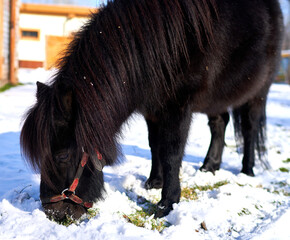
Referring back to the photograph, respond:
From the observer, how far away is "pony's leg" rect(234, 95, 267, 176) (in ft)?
12.5

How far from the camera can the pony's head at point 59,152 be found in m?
1.91

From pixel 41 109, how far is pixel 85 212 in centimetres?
81

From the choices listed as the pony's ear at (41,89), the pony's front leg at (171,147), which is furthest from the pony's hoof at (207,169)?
the pony's ear at (41,89)

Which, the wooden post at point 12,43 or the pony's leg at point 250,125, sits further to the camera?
the wooden post at point 12,43

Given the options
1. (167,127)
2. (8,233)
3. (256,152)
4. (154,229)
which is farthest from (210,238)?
(256,152)

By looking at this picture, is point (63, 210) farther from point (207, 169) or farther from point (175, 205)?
point (207, 169)

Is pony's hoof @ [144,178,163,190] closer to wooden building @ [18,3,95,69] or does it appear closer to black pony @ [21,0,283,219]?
black pony @ [21,0,283,219]

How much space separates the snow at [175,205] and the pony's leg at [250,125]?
0.19 metres

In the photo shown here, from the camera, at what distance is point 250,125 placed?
3.86m

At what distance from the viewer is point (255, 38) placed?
3.00 meters

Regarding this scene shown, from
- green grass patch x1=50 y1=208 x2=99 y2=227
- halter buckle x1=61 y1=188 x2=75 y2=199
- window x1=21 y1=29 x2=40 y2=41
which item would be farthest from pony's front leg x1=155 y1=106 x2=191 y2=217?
window x1=21 y1=29 x2=40 y2=41

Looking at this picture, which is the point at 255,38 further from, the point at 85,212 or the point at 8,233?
the point at 8,233

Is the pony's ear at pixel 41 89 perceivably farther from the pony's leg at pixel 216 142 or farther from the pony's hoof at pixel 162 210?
the pony's leg at pixel 216 142

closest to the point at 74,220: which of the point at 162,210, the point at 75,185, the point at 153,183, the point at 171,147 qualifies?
the point at 75,185
